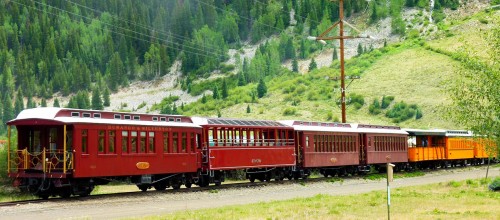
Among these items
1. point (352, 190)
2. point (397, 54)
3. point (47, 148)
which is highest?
point (397, 54)

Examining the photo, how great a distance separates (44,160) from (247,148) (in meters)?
13.1

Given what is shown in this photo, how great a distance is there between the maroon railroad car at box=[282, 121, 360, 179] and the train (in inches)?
2.4

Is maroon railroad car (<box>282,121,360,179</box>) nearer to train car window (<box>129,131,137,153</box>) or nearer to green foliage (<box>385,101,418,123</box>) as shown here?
train car window (<box>129,131,137,153</box>)

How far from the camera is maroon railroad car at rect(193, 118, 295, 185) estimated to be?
124 feet

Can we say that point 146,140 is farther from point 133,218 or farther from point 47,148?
point 133,218

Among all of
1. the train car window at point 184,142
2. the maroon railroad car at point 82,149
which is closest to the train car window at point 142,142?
the maroon railroad car at point 82,149

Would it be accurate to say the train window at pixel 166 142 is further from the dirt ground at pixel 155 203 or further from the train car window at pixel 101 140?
the train car window at pixel 101 140

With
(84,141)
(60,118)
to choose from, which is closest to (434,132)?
(84,141)

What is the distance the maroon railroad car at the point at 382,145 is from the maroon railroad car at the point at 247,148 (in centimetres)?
949

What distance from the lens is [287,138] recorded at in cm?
4488

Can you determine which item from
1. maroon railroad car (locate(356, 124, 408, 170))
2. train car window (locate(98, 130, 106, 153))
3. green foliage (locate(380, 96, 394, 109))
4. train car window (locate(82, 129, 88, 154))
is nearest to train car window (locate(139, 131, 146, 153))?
train car window (locate(98, 130, 106, 153))

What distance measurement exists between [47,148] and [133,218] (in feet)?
31.9

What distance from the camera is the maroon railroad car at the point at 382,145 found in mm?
53062

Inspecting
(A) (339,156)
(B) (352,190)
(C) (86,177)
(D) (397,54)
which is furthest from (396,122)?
(C) (86,177)
